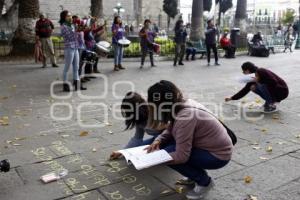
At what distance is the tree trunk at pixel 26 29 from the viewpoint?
1367cm

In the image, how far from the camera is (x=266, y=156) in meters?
4.51

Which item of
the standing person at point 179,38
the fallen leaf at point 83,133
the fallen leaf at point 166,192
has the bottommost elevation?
the fallen leaf at point 166,192

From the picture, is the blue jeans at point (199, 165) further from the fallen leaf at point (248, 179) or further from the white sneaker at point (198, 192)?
the fallen leaf at point (248, 179)

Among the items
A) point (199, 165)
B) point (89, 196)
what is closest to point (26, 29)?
point (89, 196)

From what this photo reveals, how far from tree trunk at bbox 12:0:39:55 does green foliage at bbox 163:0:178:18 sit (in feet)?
102

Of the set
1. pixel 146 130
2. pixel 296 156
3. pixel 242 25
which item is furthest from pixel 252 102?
pixel 242 25

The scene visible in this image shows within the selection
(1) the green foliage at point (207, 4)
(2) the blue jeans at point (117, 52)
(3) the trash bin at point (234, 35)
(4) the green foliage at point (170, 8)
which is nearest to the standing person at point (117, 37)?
(2) the blue jeans at point (117, 52)

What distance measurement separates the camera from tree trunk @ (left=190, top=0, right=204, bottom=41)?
18344 millimetres

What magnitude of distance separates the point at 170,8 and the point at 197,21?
85.1 feet

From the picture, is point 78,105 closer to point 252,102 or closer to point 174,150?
point 252,102

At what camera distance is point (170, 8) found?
1719 inches

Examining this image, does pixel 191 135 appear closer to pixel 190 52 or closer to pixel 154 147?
pixel 154 147

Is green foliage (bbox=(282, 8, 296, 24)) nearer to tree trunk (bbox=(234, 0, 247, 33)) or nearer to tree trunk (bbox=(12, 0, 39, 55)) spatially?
tree trunk (bbox=(234, 0, 247, 33))

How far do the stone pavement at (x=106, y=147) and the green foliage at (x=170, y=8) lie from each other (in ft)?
117
